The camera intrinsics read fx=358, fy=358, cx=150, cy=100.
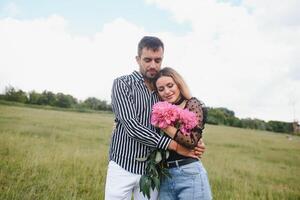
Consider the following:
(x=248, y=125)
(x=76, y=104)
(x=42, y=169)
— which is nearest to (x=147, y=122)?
(x=42, y=169)

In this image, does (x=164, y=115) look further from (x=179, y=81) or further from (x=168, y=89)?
(x=179, y=81)

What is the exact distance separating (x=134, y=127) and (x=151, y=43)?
39.6 inches

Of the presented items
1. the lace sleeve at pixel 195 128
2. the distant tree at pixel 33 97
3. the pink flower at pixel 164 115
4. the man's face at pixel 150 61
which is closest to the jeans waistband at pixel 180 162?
the lace sleeve at pixel 195 128

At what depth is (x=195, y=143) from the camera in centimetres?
367

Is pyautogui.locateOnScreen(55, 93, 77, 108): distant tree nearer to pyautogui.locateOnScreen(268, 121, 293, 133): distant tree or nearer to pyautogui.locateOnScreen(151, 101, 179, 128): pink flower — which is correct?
pyautogui.locateOnScreen(268, 121, 293, 133): distant tree

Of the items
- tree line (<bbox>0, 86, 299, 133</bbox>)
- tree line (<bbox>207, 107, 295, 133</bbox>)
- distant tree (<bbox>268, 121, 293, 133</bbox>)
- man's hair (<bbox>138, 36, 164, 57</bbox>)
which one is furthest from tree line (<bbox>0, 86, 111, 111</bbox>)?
man's hair (<bbox>138, 36, 164, 57</bbox>)

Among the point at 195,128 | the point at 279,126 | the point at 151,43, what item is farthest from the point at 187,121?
the point at 279,126

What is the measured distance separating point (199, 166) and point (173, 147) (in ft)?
1.36

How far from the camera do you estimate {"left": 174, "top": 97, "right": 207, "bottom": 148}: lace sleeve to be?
3.64 metres

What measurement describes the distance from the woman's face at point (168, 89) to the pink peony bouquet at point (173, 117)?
0.27 meters

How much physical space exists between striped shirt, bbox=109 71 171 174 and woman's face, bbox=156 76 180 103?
179 millimetres

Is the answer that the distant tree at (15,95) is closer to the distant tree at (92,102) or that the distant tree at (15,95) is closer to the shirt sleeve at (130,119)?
the distant tree at (92,102)

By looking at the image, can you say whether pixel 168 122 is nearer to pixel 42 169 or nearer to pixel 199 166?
pixel 199 166

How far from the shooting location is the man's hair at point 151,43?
4039 mm
